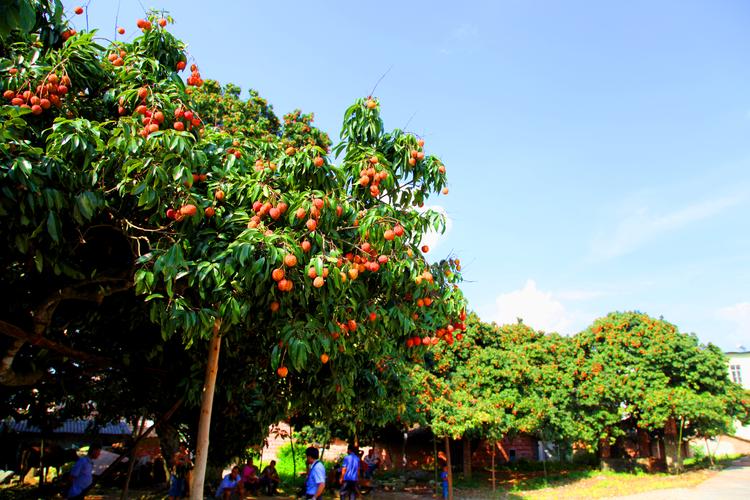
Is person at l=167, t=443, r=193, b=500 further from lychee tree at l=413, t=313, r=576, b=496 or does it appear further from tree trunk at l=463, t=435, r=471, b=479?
tree trunk at l=463, t=435, r=471, b=479

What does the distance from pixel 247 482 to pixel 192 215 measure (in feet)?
42.7

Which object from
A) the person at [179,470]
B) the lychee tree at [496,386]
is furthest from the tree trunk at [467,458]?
the person at [179,470]

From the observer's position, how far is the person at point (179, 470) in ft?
34.2

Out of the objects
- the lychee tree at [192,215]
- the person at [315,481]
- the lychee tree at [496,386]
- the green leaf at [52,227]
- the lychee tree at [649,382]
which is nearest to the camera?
the green leaf at [52,227]

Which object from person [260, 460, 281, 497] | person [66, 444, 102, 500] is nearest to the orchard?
person [66, 444, 102, 500]

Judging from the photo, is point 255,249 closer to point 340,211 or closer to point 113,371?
point 340,211

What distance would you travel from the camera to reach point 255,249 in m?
4.43

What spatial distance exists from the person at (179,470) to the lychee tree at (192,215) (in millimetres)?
5139

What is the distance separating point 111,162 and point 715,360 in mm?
23167

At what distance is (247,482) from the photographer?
50.6 ft

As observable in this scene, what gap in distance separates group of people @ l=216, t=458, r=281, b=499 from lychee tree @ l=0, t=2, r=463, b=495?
6.81m

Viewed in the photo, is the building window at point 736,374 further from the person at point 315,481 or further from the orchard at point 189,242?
the person at point 315,481

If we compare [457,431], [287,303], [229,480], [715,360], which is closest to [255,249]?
[287,303]

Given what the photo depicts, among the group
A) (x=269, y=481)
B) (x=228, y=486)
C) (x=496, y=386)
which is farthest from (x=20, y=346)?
(x=496, y=386)
